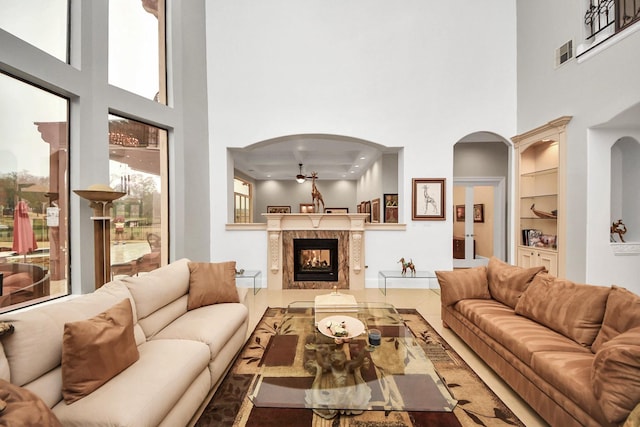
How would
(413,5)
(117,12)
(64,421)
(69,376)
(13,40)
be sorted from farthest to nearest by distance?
(413,5), (117,12), (13,40), (69,376), (64,421)

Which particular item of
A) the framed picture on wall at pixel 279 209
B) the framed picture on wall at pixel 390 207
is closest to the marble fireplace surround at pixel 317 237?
the framed picture on wall at pixel 390 207

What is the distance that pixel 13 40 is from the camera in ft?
8.03

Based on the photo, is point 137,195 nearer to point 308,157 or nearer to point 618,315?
point 618,315

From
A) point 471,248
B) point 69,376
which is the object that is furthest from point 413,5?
point 69,376

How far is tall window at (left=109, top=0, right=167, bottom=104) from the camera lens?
11.8 ft

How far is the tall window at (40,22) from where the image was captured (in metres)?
2.51

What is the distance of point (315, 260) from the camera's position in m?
5.57

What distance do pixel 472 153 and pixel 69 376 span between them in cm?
740

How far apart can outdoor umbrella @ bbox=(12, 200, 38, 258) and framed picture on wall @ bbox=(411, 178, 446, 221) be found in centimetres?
509

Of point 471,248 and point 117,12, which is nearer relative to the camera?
point 117,12

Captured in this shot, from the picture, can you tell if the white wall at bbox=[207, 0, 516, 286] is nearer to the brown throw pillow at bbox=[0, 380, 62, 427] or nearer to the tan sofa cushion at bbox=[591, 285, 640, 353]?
the tan sofa cushion at bbox=[591, 285, 640, 353]

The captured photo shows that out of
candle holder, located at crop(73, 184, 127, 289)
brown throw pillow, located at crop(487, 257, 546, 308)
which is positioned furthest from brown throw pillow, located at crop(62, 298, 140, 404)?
brown throw pillow, located at crop(487, 257, 546, 308)

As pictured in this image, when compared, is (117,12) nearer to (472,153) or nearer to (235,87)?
(235,87)

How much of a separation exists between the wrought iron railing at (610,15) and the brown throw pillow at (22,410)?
5.67 metres
